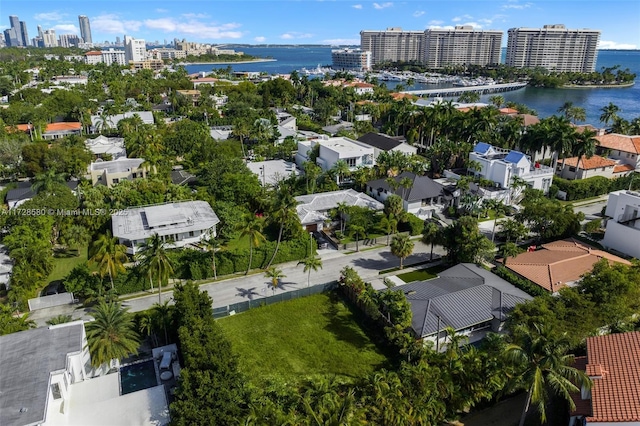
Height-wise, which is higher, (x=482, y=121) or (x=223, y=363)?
(x=482, y=121)

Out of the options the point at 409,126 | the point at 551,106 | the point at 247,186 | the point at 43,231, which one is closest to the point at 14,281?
the point at 43,231

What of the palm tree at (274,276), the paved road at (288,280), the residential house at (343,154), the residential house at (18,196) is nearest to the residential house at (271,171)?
the residential house at (343,154)

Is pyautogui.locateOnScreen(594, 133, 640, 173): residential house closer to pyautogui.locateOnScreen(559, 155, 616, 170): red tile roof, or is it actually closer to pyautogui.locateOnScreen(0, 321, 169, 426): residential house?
pyautogui.locateOnScreen(559, 155, 616, 170): red tile roof

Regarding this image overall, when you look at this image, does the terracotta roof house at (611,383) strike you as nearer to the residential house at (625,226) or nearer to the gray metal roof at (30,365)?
the residential house at (625,226)

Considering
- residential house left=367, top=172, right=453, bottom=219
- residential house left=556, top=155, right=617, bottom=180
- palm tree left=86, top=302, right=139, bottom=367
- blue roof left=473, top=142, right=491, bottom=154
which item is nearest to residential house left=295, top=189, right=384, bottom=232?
residential house left=367, top=172, right=453, bottom=219

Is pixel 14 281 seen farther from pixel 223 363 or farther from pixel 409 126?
pixel 409 126

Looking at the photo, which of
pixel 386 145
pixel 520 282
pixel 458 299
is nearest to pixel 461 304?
pixel 458 299
